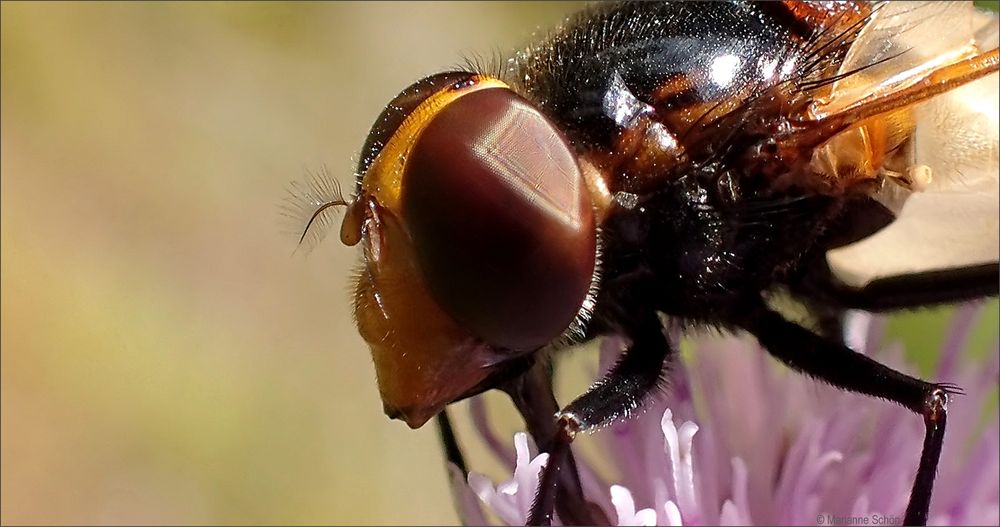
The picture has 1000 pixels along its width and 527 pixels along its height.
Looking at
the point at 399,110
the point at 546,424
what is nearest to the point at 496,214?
the point at 399,110

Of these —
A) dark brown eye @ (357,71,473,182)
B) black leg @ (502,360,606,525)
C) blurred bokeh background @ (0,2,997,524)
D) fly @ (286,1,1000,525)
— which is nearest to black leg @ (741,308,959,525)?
fly @ (286,1,1000,525)

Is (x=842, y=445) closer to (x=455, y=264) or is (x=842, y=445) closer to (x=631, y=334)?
(x=631, y=334)

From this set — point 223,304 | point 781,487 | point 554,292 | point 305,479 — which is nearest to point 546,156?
point 554,292

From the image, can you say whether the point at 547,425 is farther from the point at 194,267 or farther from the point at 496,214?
the point at 194,267

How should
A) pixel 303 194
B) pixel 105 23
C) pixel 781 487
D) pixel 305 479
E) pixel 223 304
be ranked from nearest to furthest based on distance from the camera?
pixel 303 194 → pixel 781 487 → pixel 305 479 → pixel 223 304 → pixel 105 23

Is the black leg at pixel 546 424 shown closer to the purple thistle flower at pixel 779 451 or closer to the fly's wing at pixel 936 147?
the purple thistle flower at pixel 779 451

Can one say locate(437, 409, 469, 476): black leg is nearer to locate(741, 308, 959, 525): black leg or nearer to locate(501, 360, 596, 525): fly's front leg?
locate(501, 360, 596, 525): fly's front leg

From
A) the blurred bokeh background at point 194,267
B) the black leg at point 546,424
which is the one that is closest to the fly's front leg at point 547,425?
the black leg at point 546,424
